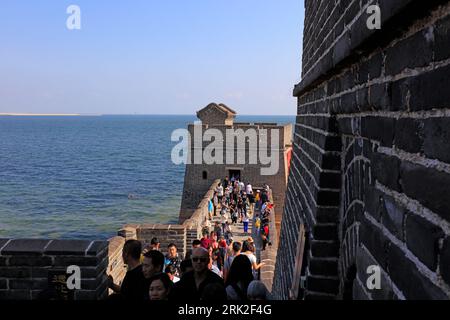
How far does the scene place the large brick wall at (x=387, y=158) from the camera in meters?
1.41

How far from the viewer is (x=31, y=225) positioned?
132 ft

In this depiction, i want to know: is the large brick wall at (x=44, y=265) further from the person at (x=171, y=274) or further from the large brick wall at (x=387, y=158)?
the large brick wall at (x=387, y=158)

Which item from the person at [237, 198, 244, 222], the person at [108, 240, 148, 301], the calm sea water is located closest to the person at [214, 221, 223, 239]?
the person at [237, 198, 244, 222]

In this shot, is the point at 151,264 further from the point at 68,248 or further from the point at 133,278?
the point at 68,248

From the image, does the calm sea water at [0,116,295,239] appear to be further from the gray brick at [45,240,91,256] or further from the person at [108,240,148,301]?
the person at [108,240,148,301]

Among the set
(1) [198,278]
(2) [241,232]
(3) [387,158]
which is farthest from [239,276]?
(2) [241,232]

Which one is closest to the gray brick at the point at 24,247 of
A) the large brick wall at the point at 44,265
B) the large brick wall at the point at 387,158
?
the large brick wall at the point at 44,265

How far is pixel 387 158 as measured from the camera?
196 cm

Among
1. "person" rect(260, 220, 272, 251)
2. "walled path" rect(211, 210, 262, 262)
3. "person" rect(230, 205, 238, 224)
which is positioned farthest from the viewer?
"person" rect(230, 205, 238, 224)

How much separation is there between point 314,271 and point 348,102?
136 cm

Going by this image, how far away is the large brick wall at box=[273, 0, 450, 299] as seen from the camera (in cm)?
141

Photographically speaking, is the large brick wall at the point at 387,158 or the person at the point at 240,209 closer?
the large brick wall at the point at 387,158
